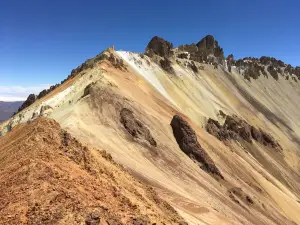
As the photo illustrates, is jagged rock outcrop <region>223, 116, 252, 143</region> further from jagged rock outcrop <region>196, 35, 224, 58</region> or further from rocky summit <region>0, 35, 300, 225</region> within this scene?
jagged rock outcrop <region>196, 35, 224, 58</region>

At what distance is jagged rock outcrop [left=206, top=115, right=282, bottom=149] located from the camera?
202 ft

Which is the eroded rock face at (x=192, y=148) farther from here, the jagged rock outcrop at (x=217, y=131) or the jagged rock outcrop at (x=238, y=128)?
the jagged rock outcrop at (x=238, y=128)

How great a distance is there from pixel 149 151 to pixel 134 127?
2.98m

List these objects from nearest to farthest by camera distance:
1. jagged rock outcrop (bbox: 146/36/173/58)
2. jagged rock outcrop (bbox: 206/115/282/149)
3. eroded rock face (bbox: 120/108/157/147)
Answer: eroded rock face (bbox: 120/108/157/147) < jagged rock outcrop (bbox: 206/115/282/149) < jagged rock outcrop (bbox: 146/36/173/58)

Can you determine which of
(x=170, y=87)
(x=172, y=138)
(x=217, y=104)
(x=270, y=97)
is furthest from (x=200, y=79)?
(x=172, y=138)

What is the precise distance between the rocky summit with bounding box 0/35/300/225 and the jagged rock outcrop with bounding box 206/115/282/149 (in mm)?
251

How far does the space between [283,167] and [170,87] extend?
25771 mm

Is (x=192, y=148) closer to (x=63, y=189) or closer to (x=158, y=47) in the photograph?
(x=63, y=189)

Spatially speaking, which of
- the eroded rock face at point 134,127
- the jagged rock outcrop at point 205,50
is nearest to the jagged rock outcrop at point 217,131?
the eroded rock face at point 134,127

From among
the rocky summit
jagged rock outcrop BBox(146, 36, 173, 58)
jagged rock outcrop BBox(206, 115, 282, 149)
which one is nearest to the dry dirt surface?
the rocky summit

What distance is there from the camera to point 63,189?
13.4 metres

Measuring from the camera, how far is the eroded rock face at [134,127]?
119ft

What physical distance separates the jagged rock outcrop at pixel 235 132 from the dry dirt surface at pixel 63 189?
42.0 m

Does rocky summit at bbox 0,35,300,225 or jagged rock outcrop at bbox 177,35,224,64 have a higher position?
jagged rock outcrop at bbox 177,35,224,64
